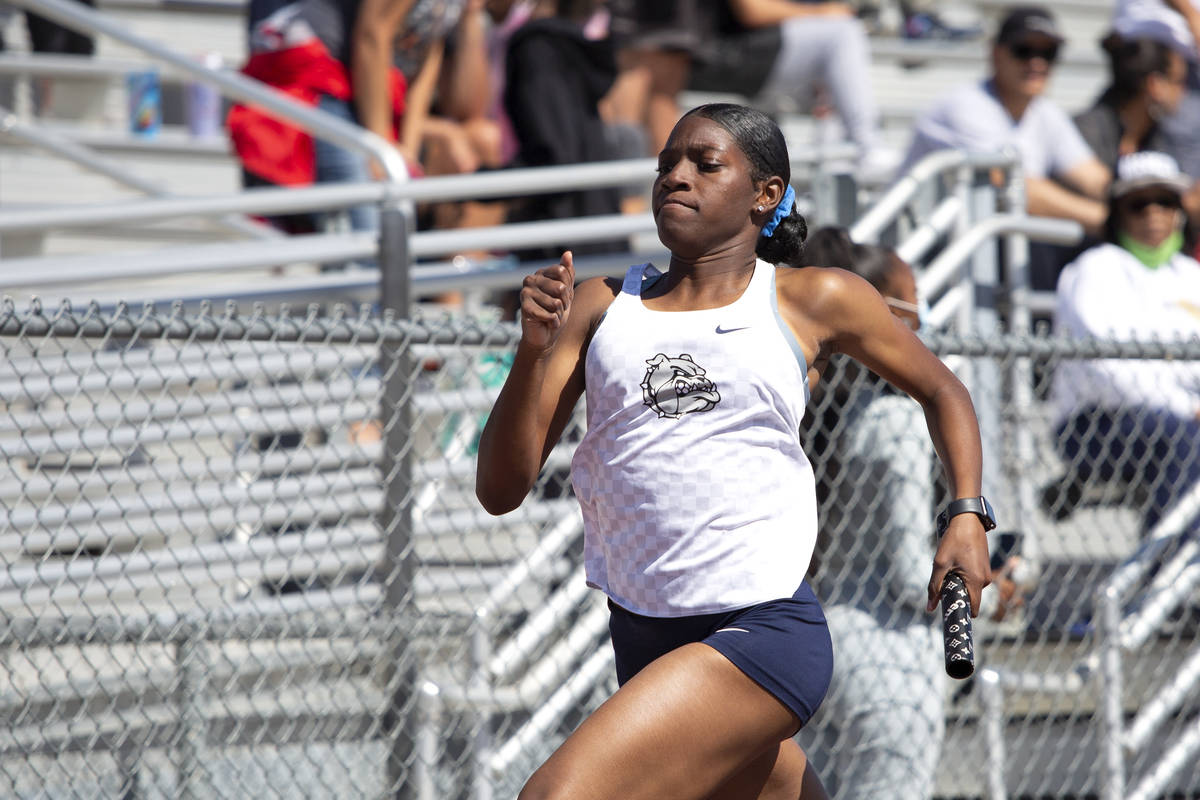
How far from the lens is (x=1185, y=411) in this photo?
5.23 m

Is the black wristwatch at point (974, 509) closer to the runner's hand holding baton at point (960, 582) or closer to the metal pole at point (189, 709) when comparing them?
the runner's hand holding baton at point (960, 582)

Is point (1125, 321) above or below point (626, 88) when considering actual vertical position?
below

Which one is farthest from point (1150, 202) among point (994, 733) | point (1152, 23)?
point (994, 733)

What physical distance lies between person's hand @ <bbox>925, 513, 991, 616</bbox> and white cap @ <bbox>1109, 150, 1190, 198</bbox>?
3.61 m

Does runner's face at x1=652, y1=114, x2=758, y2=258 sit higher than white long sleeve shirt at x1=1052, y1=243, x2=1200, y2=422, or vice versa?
runner's face at x1=652, y1=114, x2=758, y2=258

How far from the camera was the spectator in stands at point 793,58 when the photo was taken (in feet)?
23.0

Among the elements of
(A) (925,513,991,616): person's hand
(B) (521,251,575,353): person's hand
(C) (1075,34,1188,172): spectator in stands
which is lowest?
(C) (1075,34,1188,172): spectator in stands

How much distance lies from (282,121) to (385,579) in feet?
9.39

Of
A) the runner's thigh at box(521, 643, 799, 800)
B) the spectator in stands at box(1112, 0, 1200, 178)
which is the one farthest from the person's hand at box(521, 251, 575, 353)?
the spectator in stands at box(1112, 0, 1200, 178)

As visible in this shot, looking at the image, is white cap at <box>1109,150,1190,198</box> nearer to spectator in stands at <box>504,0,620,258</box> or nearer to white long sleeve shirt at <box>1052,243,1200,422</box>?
white long sleeve shirt at <box>1052,243,1200,422</box>

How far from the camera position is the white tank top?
8.82 feet

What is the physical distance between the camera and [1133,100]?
7.12m

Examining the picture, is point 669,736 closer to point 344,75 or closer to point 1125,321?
point 1125,321

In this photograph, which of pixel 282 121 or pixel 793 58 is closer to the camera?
pixel 282 121
